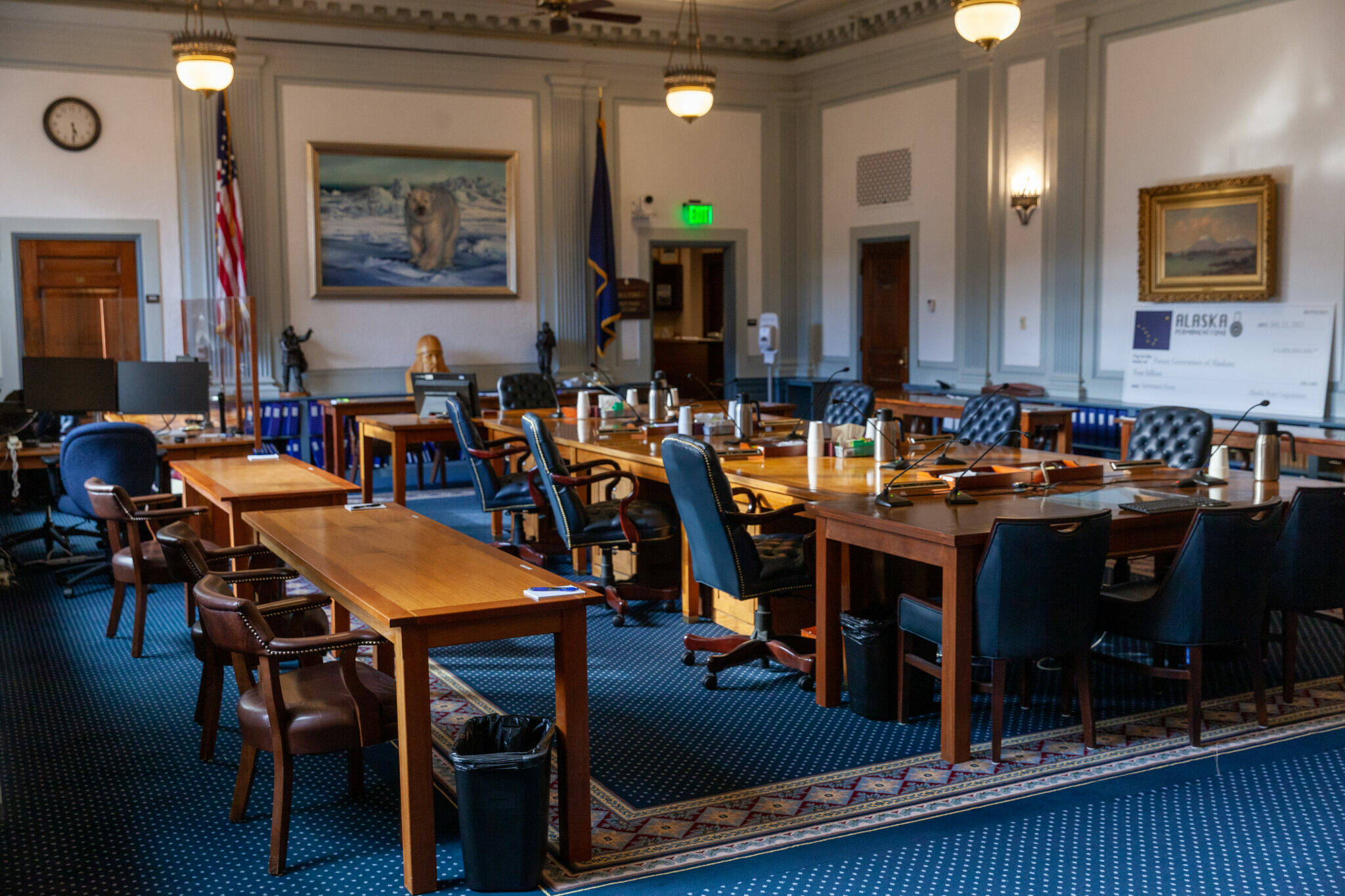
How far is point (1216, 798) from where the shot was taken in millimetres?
3686

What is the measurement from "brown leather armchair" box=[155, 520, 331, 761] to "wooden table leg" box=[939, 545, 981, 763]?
1.94 m

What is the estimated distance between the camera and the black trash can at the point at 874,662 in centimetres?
439

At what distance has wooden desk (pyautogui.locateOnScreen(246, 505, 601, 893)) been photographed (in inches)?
119

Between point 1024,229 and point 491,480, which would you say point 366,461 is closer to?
point 491,480

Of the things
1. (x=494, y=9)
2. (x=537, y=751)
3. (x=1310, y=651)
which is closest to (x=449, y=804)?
(x=537, y=751)

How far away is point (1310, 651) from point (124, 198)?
9539 mm

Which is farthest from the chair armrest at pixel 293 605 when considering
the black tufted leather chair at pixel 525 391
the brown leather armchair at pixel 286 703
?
the black tufted leather chair at pixel 525 391

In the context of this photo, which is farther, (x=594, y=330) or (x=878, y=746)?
(x=594, y=330)

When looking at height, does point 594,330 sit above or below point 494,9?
below

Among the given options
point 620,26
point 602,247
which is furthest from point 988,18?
point 620,26

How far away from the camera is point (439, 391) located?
8703 mm

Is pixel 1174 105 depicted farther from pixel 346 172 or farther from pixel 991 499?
pixel 346 172

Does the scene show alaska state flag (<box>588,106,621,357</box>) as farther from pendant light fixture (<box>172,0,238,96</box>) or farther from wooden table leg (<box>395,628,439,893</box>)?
wooden table leg (<box>395,628,439,893</box>)

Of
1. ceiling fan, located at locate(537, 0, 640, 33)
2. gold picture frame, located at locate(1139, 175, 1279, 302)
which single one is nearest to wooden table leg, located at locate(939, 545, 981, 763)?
ceiling fan, located at locate(537, 0, 640, 33)
